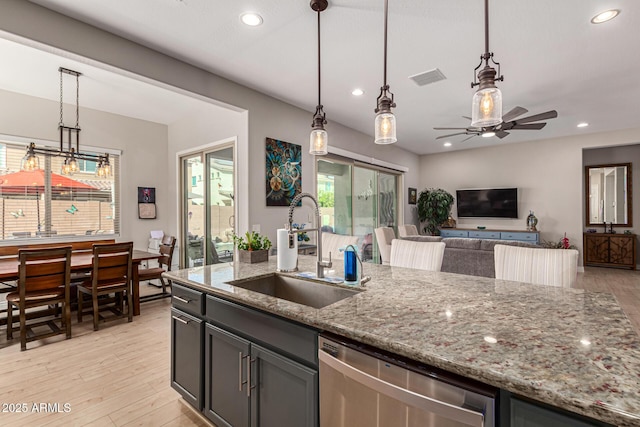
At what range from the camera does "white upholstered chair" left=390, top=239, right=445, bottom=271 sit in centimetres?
249

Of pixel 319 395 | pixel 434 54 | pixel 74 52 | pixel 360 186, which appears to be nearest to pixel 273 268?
pixel 319 395

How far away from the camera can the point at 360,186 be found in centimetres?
608

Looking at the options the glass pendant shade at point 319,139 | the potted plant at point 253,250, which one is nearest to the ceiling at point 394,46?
the glass pendant shade at point 319,139

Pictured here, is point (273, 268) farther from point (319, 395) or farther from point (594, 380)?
point (594, 380)

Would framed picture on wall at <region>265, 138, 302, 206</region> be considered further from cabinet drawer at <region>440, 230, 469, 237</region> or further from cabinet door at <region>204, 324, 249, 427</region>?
cabinet drawer at <region>440, 230, 469, 237</region>

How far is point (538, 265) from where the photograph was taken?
2.01 m

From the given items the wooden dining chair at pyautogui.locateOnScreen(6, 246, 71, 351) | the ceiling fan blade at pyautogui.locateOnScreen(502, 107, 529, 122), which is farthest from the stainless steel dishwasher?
the ceiling fan blade at pyautogui.locateOnScreen(502, 107, 529, 122)

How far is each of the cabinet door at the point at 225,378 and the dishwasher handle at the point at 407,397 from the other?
2.02 ft

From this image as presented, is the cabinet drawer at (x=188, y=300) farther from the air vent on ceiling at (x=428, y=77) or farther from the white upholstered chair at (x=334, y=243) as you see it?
the air vent on ceiling at (x=428, y=77)

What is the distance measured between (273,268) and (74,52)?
2.31 metres

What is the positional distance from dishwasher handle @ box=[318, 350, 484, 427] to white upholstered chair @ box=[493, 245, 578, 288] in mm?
1520

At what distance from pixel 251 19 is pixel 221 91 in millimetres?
1211

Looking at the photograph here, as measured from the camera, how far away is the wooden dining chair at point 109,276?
11.0 ft

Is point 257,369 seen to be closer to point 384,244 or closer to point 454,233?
point 384,244
